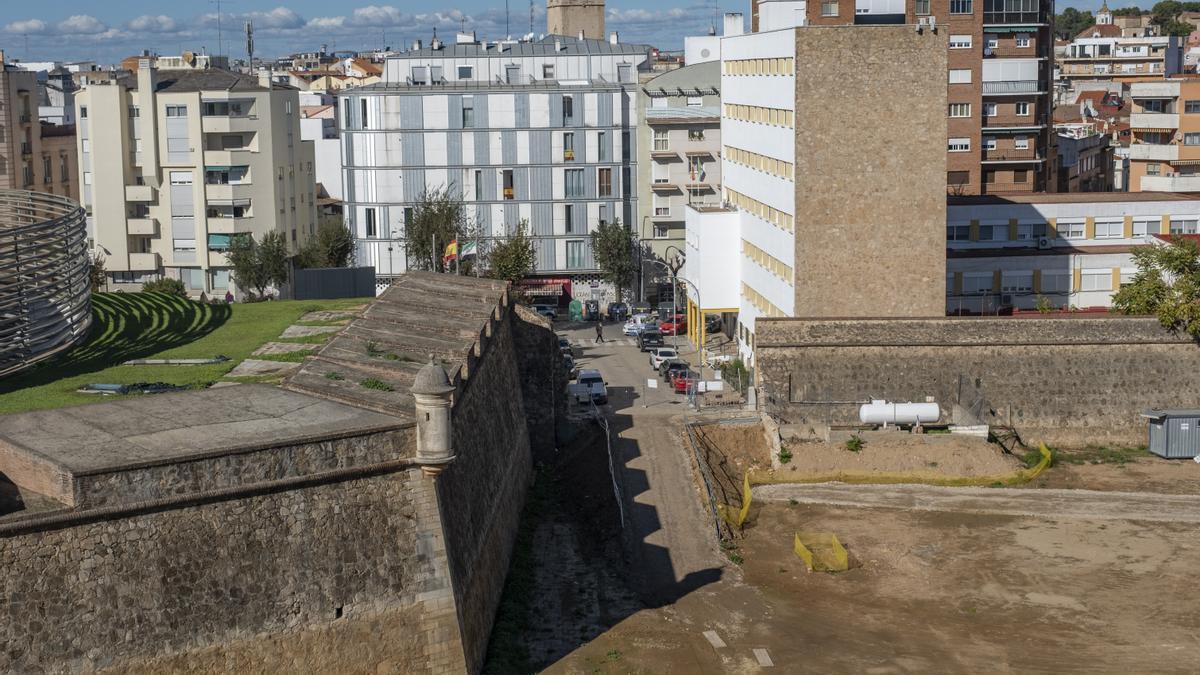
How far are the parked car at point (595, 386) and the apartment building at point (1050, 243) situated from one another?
1574 cm

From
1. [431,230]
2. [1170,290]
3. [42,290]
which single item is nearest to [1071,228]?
[1170,290]

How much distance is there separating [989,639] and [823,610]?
3702mm

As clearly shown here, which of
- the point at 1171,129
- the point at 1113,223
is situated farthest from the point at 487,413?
the point at 1171,129

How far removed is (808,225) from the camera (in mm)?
51938

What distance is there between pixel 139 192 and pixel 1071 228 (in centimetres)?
4330

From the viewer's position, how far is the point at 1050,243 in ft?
205

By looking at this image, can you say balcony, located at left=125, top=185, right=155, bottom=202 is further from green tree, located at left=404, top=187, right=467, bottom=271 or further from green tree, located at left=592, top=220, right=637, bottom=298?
green tree, located at left=592, top=220, right=637, bottom=298

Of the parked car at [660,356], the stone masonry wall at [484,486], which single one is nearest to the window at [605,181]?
the parked car at [660,356]

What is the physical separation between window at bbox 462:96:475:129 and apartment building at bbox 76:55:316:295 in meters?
9.16

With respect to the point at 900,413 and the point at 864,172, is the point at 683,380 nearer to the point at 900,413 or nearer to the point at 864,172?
the point at 900,413

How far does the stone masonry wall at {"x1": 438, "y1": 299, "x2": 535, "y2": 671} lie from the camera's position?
31.0m

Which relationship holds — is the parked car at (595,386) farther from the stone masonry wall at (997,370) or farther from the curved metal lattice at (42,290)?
the curved metal lattice at (42,290)

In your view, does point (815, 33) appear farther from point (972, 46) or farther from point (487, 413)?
point (972, 46)

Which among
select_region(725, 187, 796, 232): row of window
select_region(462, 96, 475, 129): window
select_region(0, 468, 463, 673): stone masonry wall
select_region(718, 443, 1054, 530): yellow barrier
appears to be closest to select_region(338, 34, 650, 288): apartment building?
select_region(462, 96, 475, 129): window
